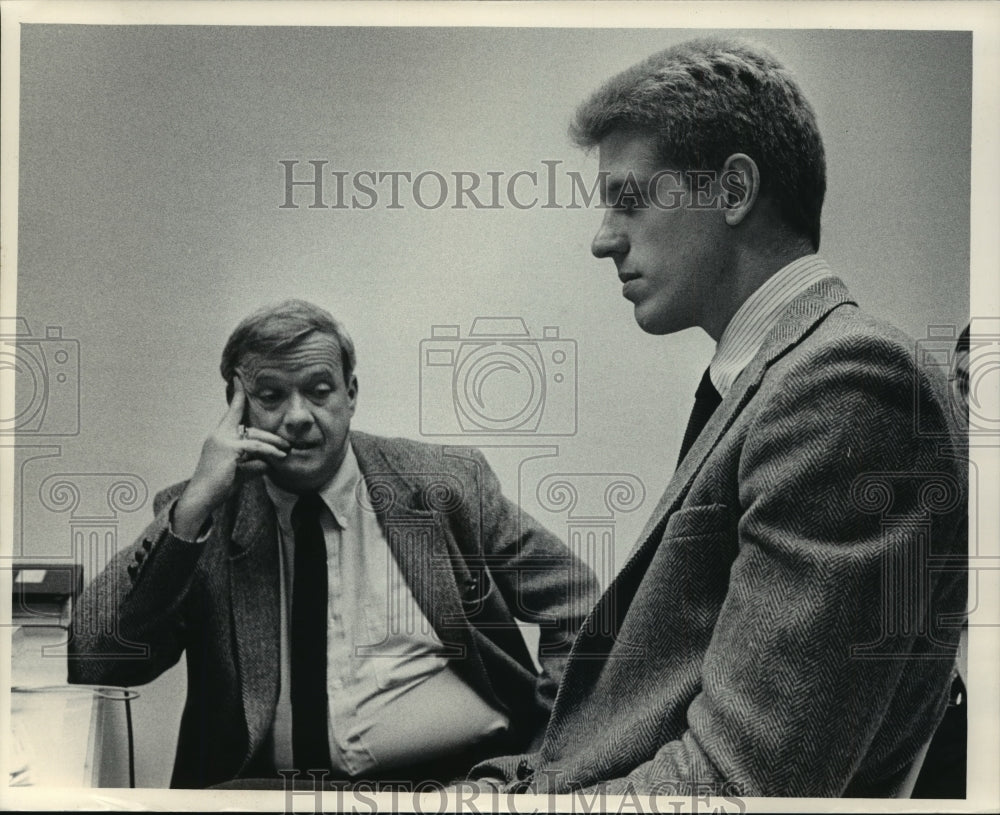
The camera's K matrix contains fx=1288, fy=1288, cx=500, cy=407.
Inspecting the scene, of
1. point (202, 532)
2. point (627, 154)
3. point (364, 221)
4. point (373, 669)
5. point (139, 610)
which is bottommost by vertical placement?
point (373, 669)

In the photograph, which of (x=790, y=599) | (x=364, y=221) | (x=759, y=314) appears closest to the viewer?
(x=790, y=599)

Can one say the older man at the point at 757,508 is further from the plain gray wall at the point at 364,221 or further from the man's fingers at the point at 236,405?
the man's fingers at the point at 236,405

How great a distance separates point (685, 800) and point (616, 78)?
1.52m

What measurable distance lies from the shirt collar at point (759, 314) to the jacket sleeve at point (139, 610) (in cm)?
117

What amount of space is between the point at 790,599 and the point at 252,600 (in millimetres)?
1121

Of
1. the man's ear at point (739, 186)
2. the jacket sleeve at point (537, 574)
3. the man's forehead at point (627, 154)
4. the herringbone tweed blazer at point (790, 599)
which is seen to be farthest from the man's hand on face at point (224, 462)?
the man's ear at point (739, 186)

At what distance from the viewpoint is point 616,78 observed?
2.77 metres

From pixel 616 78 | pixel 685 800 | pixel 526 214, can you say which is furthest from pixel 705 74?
pixel 685 800

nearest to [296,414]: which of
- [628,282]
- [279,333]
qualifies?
[279,333]

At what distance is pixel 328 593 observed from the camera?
9.06 feet

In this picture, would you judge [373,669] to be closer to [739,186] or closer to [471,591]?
[471,591]

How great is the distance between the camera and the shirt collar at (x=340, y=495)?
2.75 meters

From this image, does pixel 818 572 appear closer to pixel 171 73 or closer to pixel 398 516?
pixel 398 516

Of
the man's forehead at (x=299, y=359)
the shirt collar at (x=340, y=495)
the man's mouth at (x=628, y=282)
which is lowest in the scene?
the shirt collar at (x=340, y=495)
